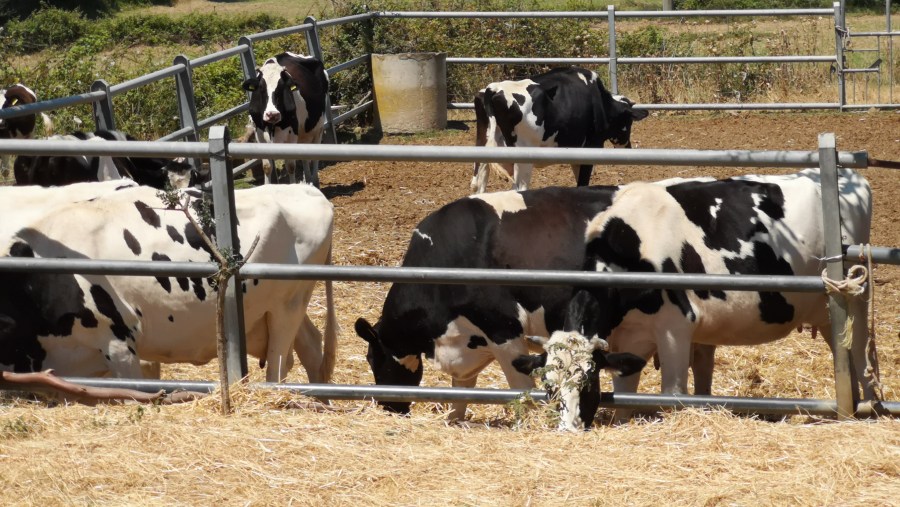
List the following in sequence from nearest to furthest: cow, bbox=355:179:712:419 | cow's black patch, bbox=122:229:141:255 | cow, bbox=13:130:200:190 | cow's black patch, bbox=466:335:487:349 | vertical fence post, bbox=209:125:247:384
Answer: vertical fence post, bbox=209:125:247:384 < cow's black patch, bbox=122:229:141:255 < cow, bbox=355:179:712:419 < cow's black patch, bbox=466:335:487:349 < cow, bbox=13:130:200:190

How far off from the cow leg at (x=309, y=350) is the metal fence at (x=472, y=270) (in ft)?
6.79

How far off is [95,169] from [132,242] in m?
2.65

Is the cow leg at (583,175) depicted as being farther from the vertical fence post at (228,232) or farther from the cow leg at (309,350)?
the vertical fence post at (228,232)

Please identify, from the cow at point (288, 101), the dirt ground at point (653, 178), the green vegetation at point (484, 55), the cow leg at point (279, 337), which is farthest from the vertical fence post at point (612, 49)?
the cow leg at point (279, 337)

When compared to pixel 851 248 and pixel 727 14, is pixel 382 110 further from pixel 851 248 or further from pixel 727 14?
pixel 851 248

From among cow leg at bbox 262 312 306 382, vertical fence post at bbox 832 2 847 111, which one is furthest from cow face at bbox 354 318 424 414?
vertical fence post at bbox 832 2 847 111

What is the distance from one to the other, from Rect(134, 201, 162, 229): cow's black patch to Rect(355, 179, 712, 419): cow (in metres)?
1.37

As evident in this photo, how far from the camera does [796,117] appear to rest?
16.9m

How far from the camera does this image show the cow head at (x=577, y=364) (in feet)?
15.4

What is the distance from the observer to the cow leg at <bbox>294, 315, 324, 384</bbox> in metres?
6.76

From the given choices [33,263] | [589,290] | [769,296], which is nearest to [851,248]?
[589,290]

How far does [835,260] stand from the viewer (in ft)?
13.8

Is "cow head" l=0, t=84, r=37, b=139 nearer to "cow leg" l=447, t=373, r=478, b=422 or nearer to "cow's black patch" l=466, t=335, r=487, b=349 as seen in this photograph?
"cow leg" l=447, t=373, r=478, b=422

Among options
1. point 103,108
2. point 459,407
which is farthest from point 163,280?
point 103,108
